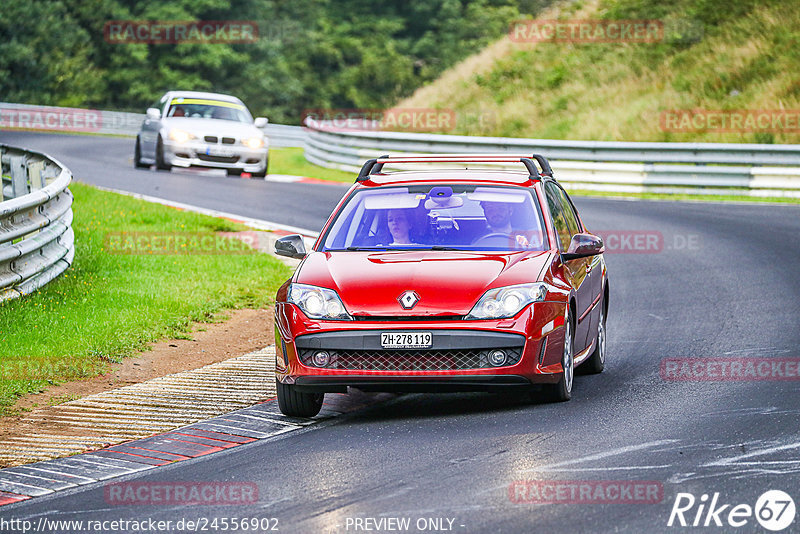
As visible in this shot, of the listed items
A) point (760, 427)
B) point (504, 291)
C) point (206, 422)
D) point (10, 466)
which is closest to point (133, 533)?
point (10, 466)

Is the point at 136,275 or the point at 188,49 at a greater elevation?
the point at 136,275

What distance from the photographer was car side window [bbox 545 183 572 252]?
921cm

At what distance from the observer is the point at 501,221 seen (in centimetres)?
900

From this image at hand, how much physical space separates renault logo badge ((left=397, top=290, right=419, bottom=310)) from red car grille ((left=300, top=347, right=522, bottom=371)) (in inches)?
11.4

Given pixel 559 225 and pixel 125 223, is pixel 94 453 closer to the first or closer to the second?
pixel 559 225

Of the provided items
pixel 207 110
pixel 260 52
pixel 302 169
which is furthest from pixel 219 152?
pixel 260 52

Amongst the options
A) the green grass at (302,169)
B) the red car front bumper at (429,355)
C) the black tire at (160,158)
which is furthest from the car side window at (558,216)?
the green grass at (302,169)

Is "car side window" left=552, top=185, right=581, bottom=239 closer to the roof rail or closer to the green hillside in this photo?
the roof rail

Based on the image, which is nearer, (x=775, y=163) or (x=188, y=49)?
(x=775, y=163)

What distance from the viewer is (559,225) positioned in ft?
30.8

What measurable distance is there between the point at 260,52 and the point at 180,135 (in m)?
42.0

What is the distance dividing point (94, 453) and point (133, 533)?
1.79 m

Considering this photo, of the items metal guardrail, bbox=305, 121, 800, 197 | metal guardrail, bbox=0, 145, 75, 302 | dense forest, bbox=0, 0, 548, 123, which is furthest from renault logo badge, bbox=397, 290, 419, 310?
dense forest, bbox=0, 0, 548, 123

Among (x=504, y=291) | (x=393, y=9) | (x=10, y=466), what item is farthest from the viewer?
(x=393, y=9)
